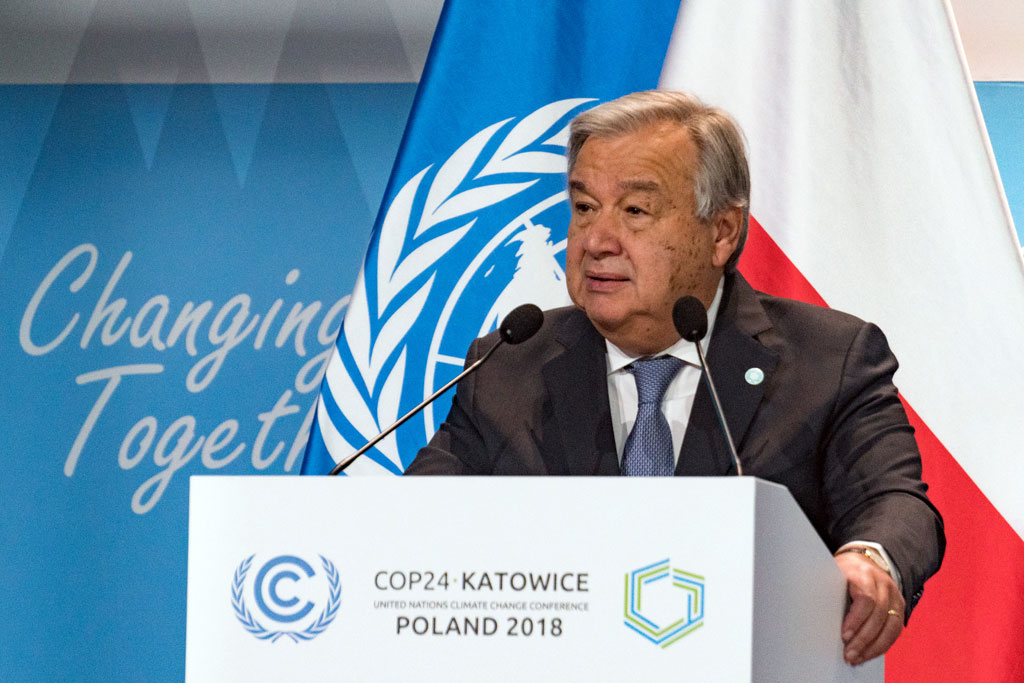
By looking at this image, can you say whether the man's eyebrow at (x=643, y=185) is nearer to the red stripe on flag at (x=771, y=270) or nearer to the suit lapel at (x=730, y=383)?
the suit lapel at (x=730, y=383)

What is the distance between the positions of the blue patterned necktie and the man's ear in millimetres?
227

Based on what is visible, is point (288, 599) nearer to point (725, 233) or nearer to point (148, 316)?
point (725, 233)

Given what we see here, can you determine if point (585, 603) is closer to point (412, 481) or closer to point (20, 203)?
point (412, 481)

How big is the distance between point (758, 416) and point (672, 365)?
0.15 meters

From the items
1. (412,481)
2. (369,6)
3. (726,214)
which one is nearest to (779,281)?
(726,214)

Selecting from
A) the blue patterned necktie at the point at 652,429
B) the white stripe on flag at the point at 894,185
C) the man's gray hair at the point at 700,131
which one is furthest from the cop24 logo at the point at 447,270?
the blue patterned necktie at the point at 652,429

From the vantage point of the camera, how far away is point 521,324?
158 centimetres

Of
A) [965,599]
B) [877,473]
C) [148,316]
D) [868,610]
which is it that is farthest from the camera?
[148,316]

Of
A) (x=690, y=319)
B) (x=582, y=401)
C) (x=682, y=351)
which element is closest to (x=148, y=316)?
(x=582, y=401)

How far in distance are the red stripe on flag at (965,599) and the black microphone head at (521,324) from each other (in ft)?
3.88

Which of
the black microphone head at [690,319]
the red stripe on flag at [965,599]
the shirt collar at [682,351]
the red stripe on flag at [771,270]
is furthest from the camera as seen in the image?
the red stripe on flag at [771,270]

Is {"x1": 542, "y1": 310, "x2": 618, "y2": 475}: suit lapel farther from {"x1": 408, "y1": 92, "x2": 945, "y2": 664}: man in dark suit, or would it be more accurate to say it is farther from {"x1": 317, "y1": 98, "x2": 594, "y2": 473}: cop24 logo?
{"x1": 317, "y1": 98, "x2": 594, "y2": 473}: cop24 logo

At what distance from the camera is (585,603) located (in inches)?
42.4

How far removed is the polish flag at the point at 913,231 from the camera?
94.3 inches
